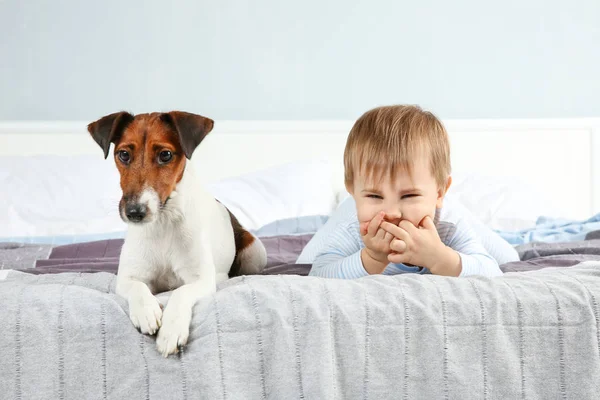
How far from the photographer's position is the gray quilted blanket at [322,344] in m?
0.99

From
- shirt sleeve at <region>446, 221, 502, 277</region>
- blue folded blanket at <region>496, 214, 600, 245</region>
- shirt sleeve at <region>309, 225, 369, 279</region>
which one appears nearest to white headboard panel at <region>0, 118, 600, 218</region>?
blue folded blanket at <region>496, 214, 600, 245</region>

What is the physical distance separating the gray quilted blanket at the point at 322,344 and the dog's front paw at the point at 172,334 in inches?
0.7

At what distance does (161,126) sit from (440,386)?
0.67 m

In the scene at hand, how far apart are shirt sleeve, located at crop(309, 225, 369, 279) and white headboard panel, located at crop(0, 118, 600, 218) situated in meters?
1.55

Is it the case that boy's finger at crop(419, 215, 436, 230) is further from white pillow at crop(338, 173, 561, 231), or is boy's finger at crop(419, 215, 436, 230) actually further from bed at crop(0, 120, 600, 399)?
white pillow at crop(338, 173, 561, 231)

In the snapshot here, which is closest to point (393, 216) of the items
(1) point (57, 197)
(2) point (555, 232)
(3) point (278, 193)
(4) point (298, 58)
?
(2) point (555, 232)

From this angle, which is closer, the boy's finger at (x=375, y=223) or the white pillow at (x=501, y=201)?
the boy's finger at (x=375, y=223)

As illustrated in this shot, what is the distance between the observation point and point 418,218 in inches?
58.1

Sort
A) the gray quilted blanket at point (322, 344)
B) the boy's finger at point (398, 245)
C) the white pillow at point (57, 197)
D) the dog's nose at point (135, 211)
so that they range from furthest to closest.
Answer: the white pillow at point (57, 197) < the boy's finger at point (398, 245) < the dog's nose at point (135, 211) < the gray quilted blanket at point (322, 344)

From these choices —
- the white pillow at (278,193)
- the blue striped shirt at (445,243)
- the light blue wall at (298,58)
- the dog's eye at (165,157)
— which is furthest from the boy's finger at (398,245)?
the light blue wall at (298,58)

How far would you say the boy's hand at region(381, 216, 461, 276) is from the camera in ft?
4.62

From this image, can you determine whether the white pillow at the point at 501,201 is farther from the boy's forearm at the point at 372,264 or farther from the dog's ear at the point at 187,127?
the dog's ear at the point at 187,127

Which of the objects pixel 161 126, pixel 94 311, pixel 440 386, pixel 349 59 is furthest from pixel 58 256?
pixel 349 59

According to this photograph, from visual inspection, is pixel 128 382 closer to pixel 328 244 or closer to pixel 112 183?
pixel 328 244
